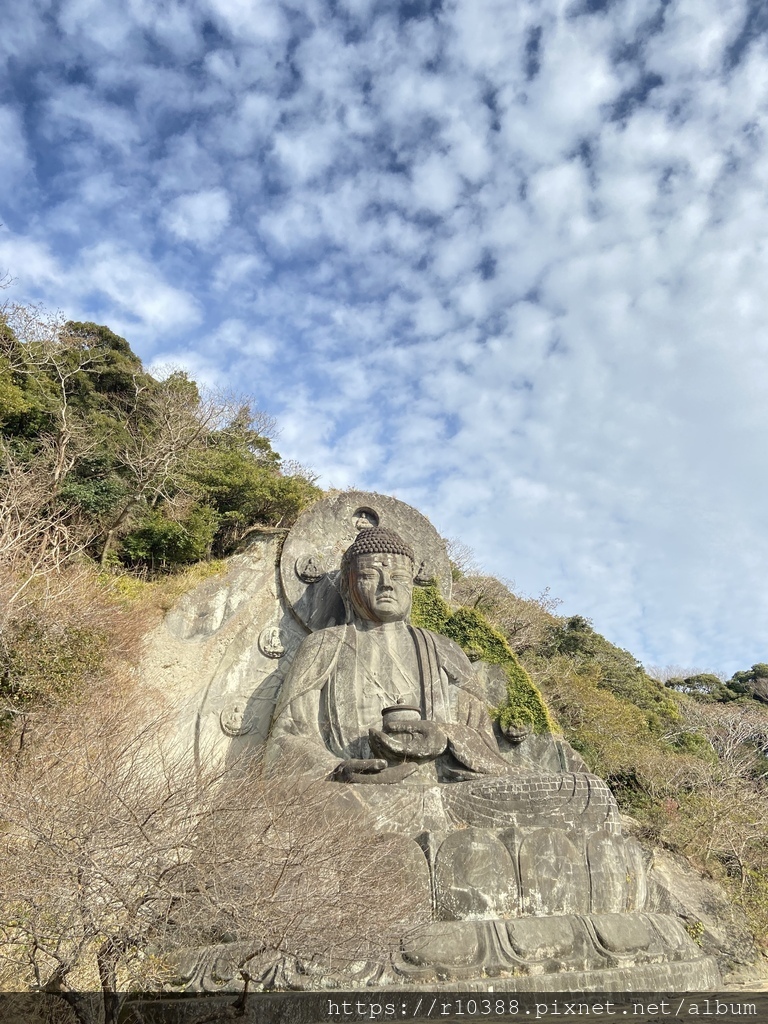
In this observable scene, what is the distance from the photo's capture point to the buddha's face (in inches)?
355

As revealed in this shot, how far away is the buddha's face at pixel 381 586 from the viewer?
901cm

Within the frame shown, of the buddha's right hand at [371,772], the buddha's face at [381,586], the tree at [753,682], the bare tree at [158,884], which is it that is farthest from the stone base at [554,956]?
the tree at [753,682]

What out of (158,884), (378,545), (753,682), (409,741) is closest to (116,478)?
(378,545)

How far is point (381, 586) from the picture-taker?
29.6 feet

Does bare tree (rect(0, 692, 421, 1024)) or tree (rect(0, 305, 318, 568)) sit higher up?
tree (rect(0, 305, 318, 568))

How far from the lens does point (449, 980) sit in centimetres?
502

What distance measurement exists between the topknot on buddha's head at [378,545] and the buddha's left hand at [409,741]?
2.71m

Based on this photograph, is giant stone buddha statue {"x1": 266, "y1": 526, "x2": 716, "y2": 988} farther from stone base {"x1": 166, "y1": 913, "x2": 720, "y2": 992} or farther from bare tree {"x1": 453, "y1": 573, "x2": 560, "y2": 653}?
bare tree {"x1": 453, "y1": 573, "x2": 560, "y2": 653}

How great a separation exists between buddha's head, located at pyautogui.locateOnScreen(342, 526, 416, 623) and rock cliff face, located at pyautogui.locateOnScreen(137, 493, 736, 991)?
0.43 m

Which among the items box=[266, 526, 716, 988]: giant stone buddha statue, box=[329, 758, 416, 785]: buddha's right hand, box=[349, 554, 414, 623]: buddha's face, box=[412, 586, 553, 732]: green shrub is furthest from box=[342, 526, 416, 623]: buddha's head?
box=[329, 758, 416, 785]: buddha's right hand

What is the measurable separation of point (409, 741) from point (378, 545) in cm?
295

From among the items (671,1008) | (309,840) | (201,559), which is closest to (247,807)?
(309,840)

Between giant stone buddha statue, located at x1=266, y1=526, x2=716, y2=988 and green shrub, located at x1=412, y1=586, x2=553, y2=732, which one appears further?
green shrub, located at x1=412, y1=586, x2=553, y2=732

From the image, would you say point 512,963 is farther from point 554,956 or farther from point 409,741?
point 409,741
